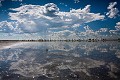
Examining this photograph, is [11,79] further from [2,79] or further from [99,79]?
[99,79]

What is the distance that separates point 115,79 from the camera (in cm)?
2106

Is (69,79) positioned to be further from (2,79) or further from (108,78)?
(2,79)

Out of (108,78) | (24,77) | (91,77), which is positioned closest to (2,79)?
(24,77)

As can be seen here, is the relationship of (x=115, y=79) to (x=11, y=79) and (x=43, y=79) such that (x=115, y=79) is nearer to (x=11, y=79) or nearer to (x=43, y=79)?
(x=43, y=79)

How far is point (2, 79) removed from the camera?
21000 mm

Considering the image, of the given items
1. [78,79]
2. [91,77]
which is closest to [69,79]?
[78,79]

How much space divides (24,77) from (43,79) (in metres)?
2.73

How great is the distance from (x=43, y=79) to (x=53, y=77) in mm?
1502

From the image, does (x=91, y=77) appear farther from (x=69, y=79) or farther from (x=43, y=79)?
(x=43, y=79)

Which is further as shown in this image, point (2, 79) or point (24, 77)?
point (24, 77)

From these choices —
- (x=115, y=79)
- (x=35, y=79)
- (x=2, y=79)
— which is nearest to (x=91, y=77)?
(x=115, y=79)

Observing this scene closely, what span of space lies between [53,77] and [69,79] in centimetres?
226

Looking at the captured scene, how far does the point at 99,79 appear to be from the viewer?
21.1 m

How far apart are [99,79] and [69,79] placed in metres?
3.59
